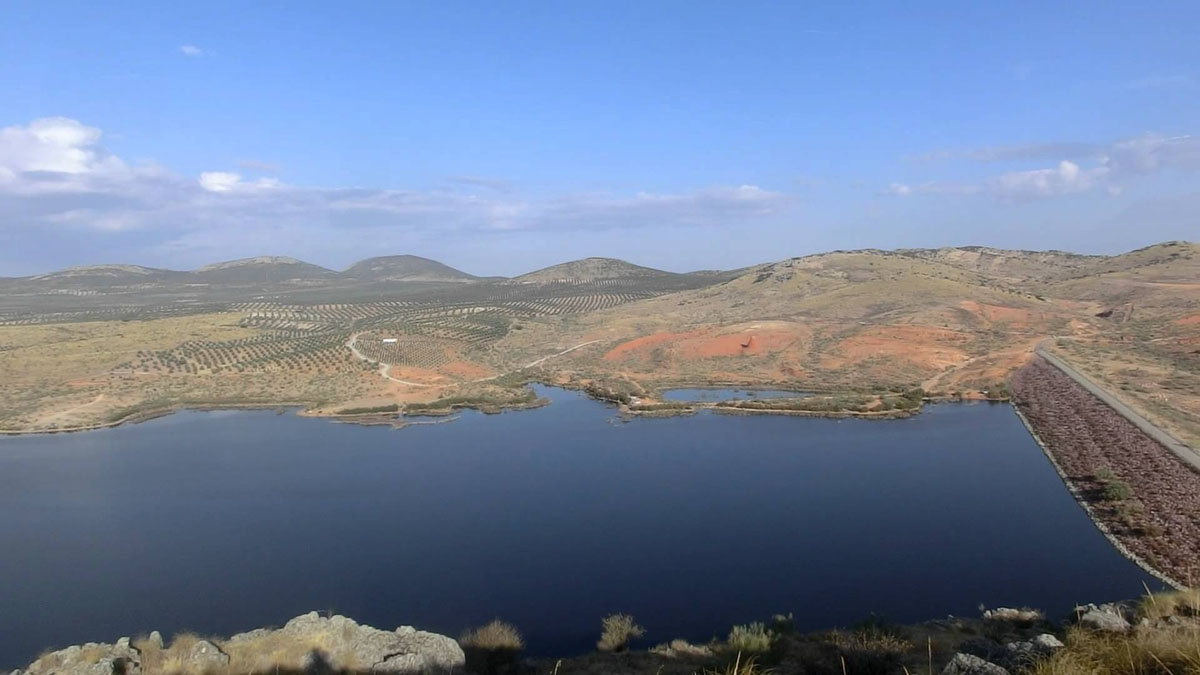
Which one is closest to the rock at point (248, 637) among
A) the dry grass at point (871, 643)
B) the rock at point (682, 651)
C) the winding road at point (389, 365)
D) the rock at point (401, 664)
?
the rock at point (401, 664)

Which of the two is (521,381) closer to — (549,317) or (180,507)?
(180,507)

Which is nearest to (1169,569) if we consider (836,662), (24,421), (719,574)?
(719,574)

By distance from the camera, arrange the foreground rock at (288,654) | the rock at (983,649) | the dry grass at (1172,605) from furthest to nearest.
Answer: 1. the foreground rock at (288,654)
2. the dry grass at (1172,605)
3. the rock at (983,649)

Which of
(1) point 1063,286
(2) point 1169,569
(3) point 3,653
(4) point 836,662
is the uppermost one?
(1) point 1063,286

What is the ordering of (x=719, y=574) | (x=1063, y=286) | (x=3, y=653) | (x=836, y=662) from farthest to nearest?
(x=1063, y=286) < (x=719, y=574) < (x=3, y=653) < (x=836, y=662)

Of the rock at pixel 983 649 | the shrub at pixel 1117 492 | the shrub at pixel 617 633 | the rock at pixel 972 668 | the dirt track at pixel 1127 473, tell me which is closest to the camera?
the rock at pixel 972 668

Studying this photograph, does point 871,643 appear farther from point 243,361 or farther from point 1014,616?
point 243,361

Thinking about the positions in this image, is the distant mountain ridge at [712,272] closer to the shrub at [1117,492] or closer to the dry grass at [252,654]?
the shrub at [1117,492]
